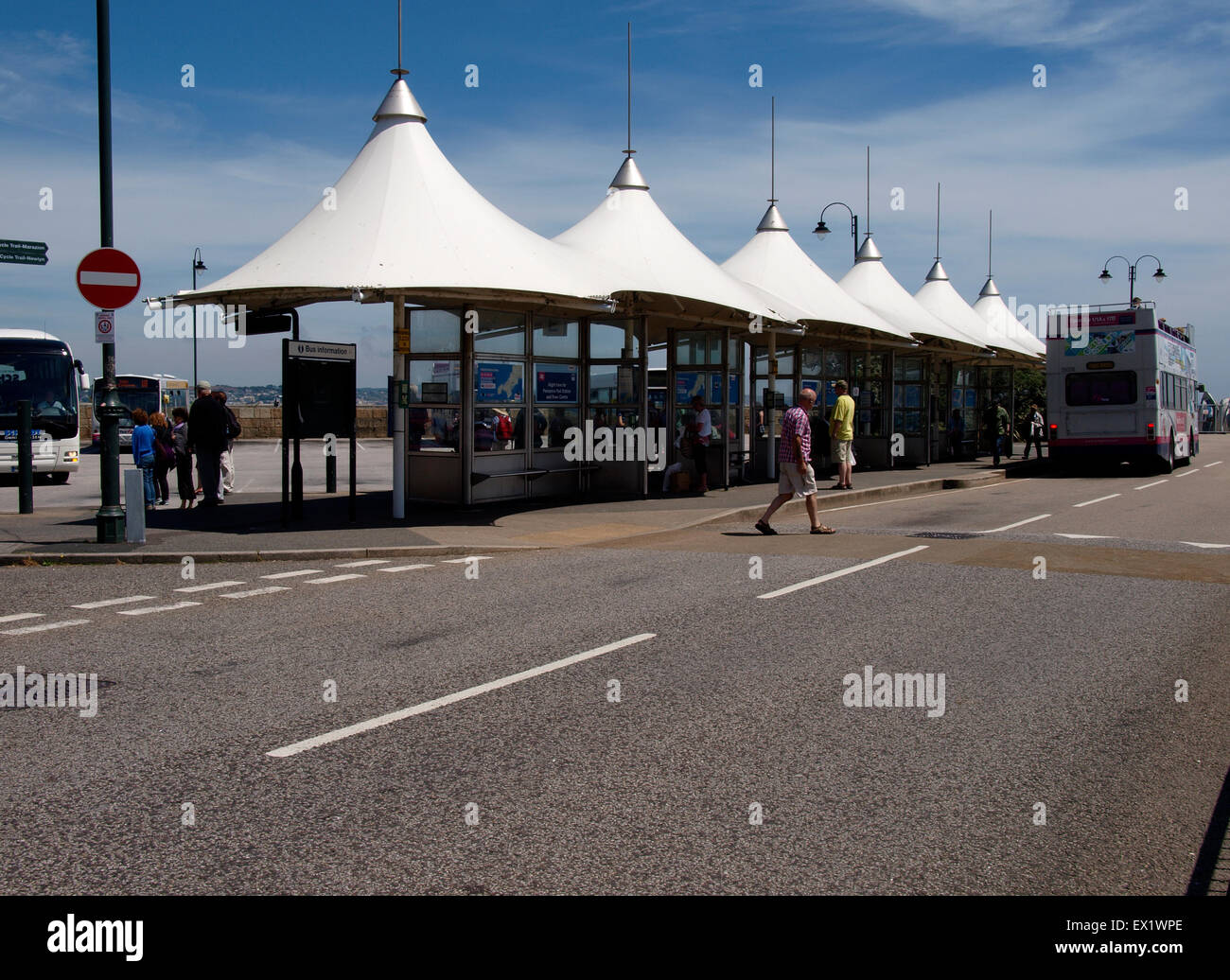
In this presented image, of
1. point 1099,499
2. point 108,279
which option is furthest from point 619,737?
point 1099,499

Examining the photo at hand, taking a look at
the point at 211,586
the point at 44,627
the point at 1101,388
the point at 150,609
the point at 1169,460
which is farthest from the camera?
the point at 1169,460

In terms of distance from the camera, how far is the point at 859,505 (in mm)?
18938

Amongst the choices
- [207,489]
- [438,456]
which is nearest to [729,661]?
[438,456]

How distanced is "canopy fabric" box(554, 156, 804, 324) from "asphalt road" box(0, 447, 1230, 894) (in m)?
8.37

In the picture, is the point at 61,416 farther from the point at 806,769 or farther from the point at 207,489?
the point at 806,769

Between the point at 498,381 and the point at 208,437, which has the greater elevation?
the point at 498,381

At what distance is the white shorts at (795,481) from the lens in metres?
Answer: 13.6

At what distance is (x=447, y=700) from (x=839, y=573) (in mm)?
5399

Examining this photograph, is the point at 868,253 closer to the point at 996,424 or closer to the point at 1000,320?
the point at 996,424

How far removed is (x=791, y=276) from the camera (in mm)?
24562

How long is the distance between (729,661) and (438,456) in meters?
10.0

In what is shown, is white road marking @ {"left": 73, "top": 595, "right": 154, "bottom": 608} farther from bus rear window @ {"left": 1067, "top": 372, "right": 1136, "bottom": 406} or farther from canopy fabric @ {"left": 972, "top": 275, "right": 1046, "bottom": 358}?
canopy fabric @ {"left": 972, "top": 275, "right": 1046, "bottom": 358}

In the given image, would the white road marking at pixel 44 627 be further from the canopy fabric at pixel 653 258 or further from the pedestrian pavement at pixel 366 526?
the canopy fabric at pixel 653 258

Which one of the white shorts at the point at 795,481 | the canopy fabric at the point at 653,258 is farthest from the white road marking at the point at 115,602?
the canopy fabric at the point at 653,258
